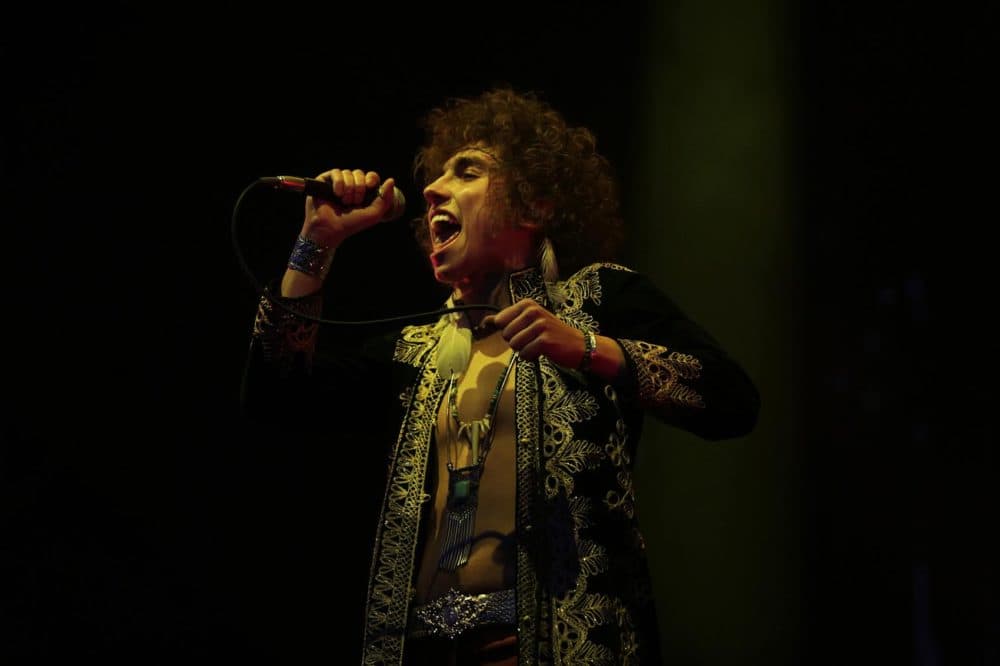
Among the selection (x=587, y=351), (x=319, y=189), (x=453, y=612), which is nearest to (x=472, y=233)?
(x=319, y=189)

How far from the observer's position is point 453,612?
4.32 ft

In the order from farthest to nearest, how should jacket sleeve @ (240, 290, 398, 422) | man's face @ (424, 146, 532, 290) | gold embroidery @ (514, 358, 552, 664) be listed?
man's face @ (424, 146, 532, 290) → jacket sleeve @ (240, 290, 398, 422) → gold embroidery @ (514, 358, 552, 664)

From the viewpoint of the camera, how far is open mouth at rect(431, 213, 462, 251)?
1.63 m

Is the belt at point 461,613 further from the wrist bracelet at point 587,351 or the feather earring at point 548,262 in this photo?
the feather earring at point 548,262

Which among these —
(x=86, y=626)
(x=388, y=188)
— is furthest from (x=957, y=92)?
(x=86, y=626)

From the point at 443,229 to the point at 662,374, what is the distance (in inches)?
20.6

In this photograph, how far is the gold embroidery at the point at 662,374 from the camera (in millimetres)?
1287

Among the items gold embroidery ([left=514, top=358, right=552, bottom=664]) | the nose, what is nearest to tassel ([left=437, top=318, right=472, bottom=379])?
gold embroidery ([left=514, top=358, right=552, bottom=664])

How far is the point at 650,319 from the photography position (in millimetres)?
1454

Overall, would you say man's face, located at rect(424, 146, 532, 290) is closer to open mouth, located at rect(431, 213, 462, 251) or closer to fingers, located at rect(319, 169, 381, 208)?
open mouth, located at rect(431, 213, 462, 251)

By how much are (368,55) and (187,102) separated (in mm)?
437

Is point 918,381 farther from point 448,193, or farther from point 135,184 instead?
point 135,184

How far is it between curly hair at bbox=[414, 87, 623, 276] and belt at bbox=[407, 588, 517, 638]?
2.17ft

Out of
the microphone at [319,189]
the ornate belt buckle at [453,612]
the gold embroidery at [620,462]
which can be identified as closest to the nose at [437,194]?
the microphone at [319,189]
